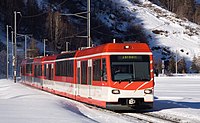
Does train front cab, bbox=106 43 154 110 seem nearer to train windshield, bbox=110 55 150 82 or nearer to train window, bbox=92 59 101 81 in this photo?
train windshield, bbox=110 55 150 82

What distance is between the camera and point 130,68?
22859 millimetres

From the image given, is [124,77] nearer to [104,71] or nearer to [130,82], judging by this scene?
[130,82]

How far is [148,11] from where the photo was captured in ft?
607

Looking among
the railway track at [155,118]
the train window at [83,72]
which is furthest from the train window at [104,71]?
the train window at [83,72]

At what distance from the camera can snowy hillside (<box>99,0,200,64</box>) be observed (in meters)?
154

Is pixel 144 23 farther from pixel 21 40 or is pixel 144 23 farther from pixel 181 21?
pixel 21 40

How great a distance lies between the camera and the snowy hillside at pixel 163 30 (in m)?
154

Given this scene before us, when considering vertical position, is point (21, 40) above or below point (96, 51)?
above

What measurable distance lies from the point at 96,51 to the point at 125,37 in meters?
125

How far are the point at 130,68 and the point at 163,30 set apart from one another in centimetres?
14670

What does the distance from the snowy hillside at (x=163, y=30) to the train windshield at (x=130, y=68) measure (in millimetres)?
124178

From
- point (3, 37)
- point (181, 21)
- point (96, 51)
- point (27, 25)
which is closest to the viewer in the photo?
point (96, 51)

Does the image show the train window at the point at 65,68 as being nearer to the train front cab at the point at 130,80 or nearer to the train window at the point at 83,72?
the train window at the point at 83,72

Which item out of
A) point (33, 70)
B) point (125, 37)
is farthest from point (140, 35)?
point (33, 70)
